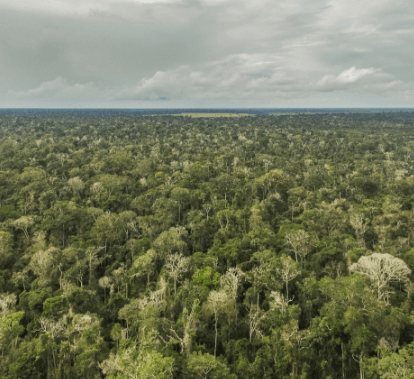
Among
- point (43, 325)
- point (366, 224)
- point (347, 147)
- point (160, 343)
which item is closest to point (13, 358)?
point (43, 325)

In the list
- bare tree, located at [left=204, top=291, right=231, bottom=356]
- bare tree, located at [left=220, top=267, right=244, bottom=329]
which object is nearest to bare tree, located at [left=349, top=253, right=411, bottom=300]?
bare tree, located at [left=220, top=267, right=244, bottom=329]

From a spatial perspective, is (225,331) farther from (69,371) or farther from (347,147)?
(347,147)

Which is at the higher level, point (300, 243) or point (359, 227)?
point (359, 227)

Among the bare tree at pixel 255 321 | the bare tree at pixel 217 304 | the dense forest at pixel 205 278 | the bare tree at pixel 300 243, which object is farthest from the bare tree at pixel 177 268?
the bare tree at pixel 300 243

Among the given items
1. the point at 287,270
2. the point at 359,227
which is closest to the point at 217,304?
the point at 287,270

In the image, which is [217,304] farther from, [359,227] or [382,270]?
[359,227]

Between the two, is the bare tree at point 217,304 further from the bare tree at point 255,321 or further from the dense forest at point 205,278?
the bare tree at point 255,321

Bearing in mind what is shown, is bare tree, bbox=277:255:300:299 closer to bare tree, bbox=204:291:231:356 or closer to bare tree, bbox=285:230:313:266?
bare tree, bbox=285:230:313:266
